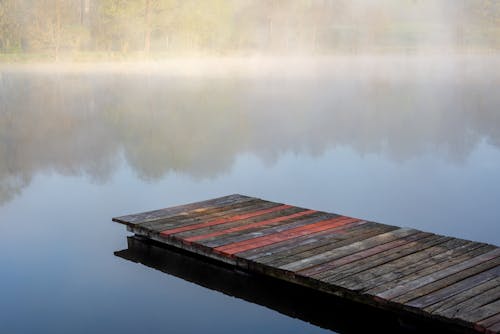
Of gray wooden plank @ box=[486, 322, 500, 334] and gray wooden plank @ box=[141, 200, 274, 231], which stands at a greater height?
gray wooden plank @ box=[486, 322, 500, 334]

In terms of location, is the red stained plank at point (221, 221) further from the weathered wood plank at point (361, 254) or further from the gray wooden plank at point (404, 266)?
the gray wooden plank at point (404, 266)

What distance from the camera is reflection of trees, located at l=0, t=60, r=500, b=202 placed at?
1130cm

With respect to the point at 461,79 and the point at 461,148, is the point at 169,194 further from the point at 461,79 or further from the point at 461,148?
the point at 461,79

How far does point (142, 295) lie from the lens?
17.4ft

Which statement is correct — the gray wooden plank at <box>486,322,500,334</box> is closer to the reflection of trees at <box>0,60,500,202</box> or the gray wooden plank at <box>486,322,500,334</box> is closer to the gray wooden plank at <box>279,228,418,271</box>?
the gray wooden plank at <box>279,228,418,271</box>

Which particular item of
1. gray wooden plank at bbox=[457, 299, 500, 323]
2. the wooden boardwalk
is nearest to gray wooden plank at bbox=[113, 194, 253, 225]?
the wooden boardwalk

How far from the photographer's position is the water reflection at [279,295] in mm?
4645

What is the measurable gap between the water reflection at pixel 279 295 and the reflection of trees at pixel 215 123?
3469 millimetres

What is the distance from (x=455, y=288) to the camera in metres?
4.81

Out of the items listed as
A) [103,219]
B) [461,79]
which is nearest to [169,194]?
[103,219]

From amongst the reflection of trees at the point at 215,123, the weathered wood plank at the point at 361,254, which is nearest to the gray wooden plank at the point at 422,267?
the weathered wood plank at the point at 361,254

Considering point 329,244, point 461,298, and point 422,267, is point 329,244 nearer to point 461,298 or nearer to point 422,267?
point 422,267

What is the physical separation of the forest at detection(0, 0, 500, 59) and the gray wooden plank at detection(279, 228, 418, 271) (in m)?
40.9

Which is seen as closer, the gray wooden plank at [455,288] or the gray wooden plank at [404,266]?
the gray wooden plank at [455,288]
